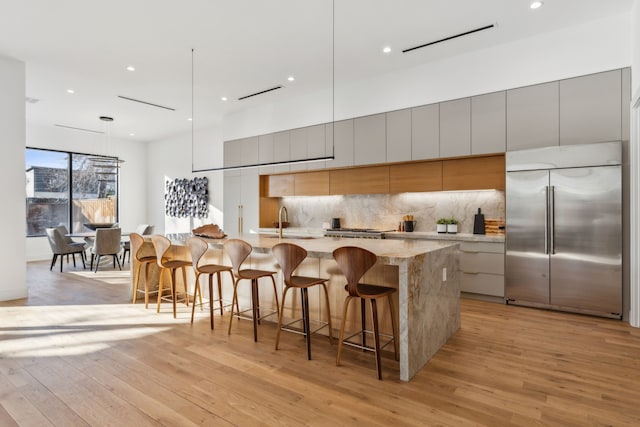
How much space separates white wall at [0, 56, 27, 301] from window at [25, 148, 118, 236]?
324 cm

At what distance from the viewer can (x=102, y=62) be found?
5031mm

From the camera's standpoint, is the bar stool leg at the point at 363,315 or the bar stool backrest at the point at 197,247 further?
the bar stool backrest at the point at 197,247

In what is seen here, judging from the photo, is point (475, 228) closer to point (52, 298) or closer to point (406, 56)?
point (406, 56)

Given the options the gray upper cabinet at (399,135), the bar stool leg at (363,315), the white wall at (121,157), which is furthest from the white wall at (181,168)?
the bar stool leg at (363,315)

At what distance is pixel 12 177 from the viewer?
4961 millimetres

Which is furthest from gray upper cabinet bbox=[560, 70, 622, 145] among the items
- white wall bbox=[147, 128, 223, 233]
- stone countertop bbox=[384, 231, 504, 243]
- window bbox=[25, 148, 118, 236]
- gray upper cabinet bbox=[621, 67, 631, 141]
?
window bbox=[25, 148, 118, 236]

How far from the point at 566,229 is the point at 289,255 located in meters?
3.23

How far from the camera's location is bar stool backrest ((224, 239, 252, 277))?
3.34 metres

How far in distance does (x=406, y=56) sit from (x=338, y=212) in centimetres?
281

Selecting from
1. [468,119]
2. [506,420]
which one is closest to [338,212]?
[468,119]

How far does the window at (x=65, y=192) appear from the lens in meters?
8.58

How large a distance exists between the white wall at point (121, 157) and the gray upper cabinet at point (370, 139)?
235 inches

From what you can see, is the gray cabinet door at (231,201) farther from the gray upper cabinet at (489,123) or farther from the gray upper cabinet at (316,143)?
the gray upper cabinet at (489,123)

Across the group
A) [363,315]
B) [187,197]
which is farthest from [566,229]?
[187,197]
